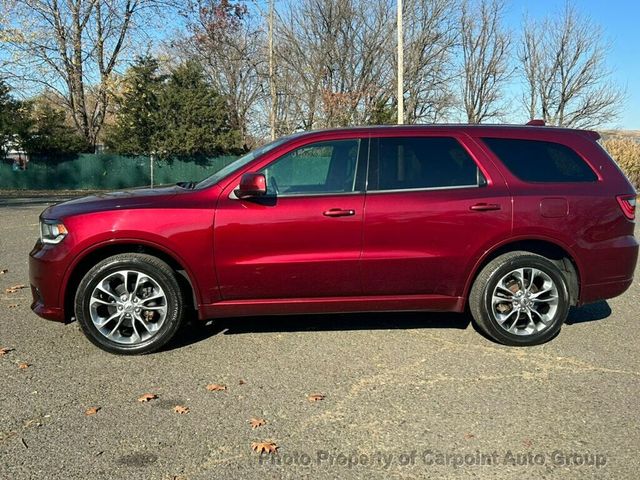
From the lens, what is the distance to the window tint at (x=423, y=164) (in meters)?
4.72

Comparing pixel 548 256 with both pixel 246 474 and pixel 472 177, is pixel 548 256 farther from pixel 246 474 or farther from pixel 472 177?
pixel 246 474

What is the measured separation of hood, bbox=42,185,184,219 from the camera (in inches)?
177

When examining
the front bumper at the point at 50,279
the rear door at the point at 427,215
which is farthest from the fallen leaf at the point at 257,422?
the front bumper at the point at 50,279

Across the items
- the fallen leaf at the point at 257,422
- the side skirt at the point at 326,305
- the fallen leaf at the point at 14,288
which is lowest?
the fallen leaf at the point at 257,422

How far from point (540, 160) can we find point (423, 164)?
1.04 m

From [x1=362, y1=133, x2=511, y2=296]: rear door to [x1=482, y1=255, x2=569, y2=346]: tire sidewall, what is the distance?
0.22 m

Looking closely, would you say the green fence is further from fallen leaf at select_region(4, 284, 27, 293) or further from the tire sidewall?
the tire sidewall

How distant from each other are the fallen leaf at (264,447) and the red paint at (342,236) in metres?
1.51

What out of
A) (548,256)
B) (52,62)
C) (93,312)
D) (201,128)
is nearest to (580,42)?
(201,128)

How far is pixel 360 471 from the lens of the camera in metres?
3.01

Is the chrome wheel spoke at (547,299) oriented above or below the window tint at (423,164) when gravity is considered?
below

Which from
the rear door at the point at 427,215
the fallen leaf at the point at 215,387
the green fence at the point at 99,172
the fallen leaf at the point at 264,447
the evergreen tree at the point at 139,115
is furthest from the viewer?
the evergreen tree at the point at 139,115

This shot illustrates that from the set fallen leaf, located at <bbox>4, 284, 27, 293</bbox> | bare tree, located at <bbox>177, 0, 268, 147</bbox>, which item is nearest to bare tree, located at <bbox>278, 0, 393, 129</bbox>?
bare tree, located at <bbox>177, 0, 268, 147</bbox>

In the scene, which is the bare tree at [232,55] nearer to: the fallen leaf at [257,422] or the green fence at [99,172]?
the green fence at [99,172]
